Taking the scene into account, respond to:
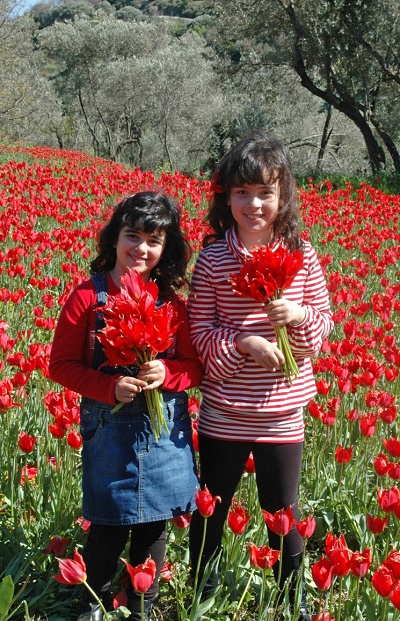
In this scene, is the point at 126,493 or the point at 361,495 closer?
the point at 126,493

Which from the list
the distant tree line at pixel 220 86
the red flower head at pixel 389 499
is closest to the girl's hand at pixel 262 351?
the red flower head at pixel 389 499

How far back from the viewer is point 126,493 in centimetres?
216

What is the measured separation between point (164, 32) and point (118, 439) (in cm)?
3873

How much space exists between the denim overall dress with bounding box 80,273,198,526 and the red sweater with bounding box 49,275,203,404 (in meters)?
0.04

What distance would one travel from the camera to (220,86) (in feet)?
74.9

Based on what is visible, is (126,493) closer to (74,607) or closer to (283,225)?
(74,607)

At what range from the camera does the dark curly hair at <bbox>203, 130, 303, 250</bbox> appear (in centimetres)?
238

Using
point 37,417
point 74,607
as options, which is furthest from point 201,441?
point 37,417

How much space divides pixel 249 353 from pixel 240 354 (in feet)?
0.09

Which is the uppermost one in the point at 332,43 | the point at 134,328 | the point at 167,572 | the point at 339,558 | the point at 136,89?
the point at 332,43

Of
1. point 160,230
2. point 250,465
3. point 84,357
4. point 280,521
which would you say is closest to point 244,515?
point 280,521

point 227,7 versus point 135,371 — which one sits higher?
point 227,7

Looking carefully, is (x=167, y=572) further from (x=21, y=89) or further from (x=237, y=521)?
(x=21, y=89)

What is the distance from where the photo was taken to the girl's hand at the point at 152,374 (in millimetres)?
1950
